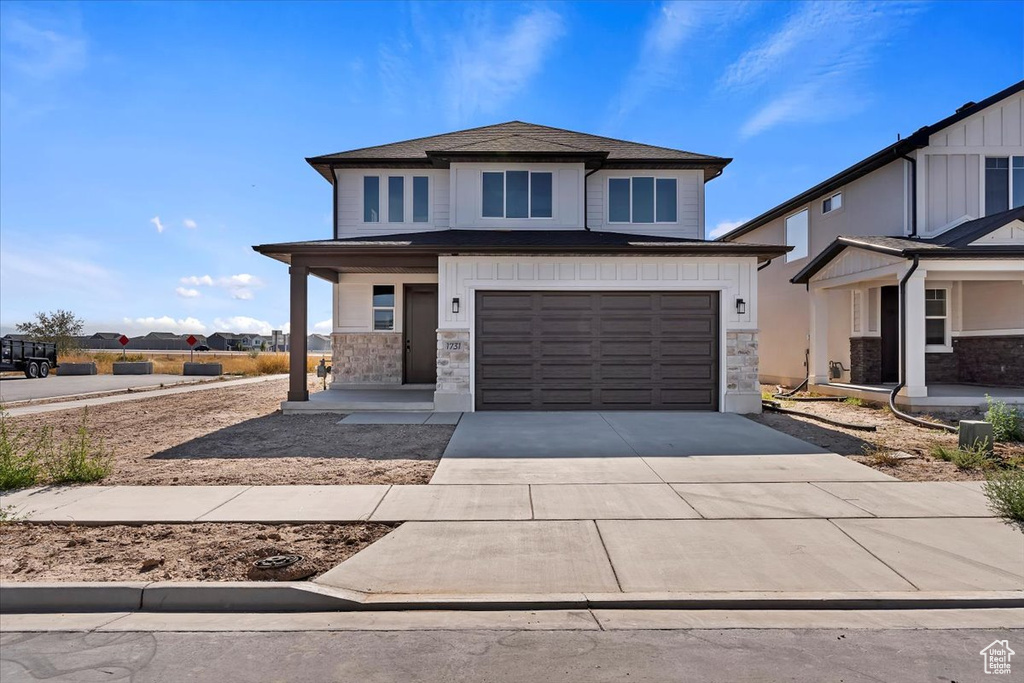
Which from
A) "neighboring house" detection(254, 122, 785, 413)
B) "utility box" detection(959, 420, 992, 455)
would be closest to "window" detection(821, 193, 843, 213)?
"neighboring house" detection(254, 122, 785, 413)

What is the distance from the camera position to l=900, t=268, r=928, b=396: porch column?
12.9 meters

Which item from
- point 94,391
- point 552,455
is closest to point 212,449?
point 552,455

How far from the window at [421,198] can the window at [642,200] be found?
17.2 ft

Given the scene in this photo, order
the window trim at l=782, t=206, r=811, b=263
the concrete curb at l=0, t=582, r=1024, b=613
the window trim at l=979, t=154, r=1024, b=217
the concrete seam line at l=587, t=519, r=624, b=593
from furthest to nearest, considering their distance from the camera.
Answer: the window trim at l=782, t=206, r=811, b=263, the window trim at l=979, t=154, r=1024, b=217, the concrete seam line at l=587, t=519, r=624, b=593, the concrete curb at l=0, t=582, r=1024, b=613

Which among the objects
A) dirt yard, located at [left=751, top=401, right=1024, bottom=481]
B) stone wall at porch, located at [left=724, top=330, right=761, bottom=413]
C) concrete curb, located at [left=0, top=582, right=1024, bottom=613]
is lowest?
concrete curb, located at [left=0, top=582, right=1024, bottom=613]

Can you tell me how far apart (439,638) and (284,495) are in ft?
11.6

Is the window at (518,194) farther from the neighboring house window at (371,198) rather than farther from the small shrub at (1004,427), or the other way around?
the small shrub at (1004,427)

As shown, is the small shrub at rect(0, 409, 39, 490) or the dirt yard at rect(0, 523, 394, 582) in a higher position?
the small shrub at rect(0, 409, 39, 490)

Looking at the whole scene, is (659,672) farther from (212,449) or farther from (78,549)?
(212,449)

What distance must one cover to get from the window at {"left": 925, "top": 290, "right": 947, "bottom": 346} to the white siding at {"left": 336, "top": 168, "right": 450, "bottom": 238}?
1409 centimetres

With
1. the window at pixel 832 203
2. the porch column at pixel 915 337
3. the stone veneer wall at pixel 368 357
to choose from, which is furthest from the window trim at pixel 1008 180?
the stone veneer wall at pixel 368 357

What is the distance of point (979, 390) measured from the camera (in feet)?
47.5

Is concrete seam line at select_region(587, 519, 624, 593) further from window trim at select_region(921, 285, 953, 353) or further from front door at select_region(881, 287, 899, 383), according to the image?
window trim at select_region(921, 285, 953, 353)

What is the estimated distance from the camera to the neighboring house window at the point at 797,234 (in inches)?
775
